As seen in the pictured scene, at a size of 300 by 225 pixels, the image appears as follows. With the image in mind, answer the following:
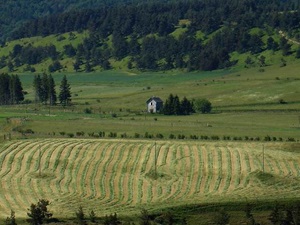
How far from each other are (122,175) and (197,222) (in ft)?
50.5

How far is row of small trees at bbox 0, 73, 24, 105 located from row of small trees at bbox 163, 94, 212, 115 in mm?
44209

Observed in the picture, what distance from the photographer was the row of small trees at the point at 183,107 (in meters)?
136

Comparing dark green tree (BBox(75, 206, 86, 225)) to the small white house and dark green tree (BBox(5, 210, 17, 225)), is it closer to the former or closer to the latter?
dark green tree (BBox(5, 210, 17, 225))

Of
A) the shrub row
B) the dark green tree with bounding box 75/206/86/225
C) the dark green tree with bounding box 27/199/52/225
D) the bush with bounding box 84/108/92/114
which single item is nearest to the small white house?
the bush with bounding box 84/108/92/114

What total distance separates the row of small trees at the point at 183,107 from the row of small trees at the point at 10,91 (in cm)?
4421

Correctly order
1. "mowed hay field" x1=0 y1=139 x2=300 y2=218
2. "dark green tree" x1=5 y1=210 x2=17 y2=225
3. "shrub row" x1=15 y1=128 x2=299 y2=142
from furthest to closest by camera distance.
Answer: "shrub row" x1=15 y1=128 x2=299 y2=142, "mowed hay field" x1=0 y1=139 x2=300 y2=218, "dark green tree" x1=5 y1=210 x2=17 y2=225

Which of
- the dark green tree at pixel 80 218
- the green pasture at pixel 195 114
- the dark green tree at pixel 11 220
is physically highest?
the dark green tree at pixel 11 220

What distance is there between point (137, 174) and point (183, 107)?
62387 mm

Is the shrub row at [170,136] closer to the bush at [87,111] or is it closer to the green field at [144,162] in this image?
the green field at [144,162]

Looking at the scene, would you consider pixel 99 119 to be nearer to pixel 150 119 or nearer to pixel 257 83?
pixel 150 119

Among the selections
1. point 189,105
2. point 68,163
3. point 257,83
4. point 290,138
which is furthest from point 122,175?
point 257,83

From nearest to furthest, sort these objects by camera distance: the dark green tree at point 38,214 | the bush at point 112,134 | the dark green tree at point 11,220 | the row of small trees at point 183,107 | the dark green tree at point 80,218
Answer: the dark green tree at point 11,220
the dark green tree at point 80,218
the dark green tree at point 38,214
the bush at point 112,134
the row of small trees at point 183,107

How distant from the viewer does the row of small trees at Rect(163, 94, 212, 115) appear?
A: 136375 millimetres

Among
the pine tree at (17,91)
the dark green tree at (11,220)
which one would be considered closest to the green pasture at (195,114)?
the pine tree at (17,91)
